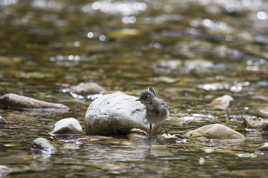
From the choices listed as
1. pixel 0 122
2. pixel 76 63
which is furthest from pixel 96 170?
pixel 76 63

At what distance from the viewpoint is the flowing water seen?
5188 mm

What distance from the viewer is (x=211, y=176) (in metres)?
4.70

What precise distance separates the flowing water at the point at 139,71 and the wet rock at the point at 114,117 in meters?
0.36

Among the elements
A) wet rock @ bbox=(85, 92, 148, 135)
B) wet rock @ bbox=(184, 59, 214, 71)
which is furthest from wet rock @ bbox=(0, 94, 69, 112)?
wet rock @ bbox=(184, 59, 214, 71)

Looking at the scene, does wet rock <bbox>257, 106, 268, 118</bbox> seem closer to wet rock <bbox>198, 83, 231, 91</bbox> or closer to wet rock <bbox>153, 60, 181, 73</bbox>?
wet rock <bbox>198, 83, 231, 91</bbox>

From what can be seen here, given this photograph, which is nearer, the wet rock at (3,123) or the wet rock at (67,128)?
the wet rock at (67,128)

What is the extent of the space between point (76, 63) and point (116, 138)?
7.59 meters

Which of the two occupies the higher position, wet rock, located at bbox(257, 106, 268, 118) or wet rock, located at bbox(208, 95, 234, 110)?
wet rock, located at bbox(208, 95, 234, 110)

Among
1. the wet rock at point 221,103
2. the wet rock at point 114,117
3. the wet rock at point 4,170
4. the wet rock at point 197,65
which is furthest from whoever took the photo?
the wet rock at point 197,65

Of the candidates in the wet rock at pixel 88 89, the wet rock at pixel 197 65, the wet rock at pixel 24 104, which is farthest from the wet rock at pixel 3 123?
the wet rock at pixel 197 65

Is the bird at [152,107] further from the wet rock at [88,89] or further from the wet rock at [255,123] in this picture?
the wet rock at [88,89]

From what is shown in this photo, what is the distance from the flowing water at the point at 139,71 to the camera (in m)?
5.19

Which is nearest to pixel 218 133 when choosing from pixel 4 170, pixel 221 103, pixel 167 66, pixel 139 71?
pixel 221 103

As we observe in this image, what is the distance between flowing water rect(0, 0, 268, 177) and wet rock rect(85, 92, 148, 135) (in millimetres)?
358
